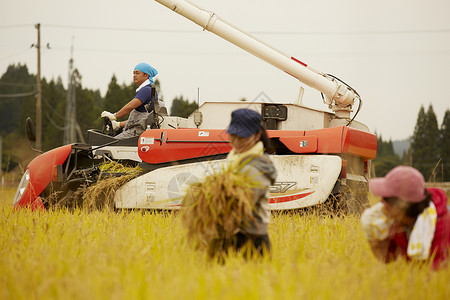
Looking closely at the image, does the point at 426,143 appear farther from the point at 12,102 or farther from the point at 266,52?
the point at 12,102

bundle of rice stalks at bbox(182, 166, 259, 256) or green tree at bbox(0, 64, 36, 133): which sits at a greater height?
green tree at bbox(0, 64, 36, 133)

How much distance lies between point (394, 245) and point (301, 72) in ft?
18.2

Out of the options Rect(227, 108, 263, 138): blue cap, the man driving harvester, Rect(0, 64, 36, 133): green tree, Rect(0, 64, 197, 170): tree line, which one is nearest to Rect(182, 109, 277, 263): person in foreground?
Rect(227, 108, 263, 138): blue cap

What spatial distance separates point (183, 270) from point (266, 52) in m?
6.14

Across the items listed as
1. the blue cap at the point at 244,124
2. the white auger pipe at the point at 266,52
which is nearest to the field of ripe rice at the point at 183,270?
the blue cap at the point at 244,124

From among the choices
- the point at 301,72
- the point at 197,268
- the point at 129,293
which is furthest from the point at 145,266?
the point at 301,72

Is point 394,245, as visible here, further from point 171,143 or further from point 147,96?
point 147,96

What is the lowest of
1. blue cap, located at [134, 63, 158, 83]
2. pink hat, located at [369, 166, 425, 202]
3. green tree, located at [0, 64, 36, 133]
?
pink hat, located at [369, 166, 425, 202]

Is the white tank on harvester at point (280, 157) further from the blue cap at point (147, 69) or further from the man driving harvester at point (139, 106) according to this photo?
the blue cap at point (147, 69)

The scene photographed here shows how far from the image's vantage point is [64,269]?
3367mm

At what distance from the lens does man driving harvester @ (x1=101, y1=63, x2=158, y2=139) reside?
7078mm

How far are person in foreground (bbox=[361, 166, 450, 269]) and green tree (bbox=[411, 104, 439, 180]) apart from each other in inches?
1883

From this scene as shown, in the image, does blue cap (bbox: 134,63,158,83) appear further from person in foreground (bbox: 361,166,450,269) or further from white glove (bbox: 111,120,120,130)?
person in foreground (bbox: 361,166,450,269)

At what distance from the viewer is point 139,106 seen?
7.20 meters
